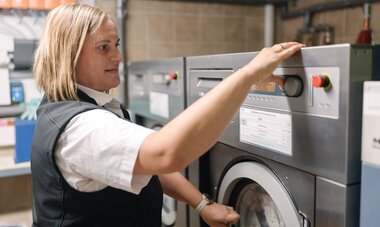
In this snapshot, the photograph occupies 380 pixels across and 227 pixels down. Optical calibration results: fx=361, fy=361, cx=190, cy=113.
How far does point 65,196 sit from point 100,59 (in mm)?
376

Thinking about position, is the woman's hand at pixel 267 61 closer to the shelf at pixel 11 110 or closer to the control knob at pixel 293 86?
the control knob at pixel 293 86

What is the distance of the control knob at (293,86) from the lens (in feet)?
3.00

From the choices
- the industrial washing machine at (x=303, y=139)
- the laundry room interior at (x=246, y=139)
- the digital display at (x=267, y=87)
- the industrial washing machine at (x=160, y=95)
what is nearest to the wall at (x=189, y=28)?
the industrial washing machine at (x=160, y=95)

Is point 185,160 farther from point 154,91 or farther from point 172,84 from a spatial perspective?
point 154,91

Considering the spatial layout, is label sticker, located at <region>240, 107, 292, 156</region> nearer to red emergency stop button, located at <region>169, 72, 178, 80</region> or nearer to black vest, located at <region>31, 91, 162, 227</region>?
black vest, located at <region>31, 91, 162, 227</region>

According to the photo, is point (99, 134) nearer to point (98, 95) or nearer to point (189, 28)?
point (98, 95)

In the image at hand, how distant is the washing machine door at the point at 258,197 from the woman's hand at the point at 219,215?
3.9 inches

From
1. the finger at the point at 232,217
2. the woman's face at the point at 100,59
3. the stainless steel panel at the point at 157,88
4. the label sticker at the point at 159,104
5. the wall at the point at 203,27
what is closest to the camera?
the woman's face at the point at 100,59

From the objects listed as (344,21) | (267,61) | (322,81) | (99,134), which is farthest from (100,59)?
(344,21)

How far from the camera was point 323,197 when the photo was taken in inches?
34.7

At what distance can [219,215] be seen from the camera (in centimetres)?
118

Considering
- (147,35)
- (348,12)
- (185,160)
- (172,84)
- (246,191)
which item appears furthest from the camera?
(147,35)

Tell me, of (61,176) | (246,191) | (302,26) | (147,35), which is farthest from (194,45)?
(61,176)

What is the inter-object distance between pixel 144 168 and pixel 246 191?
592 mm
